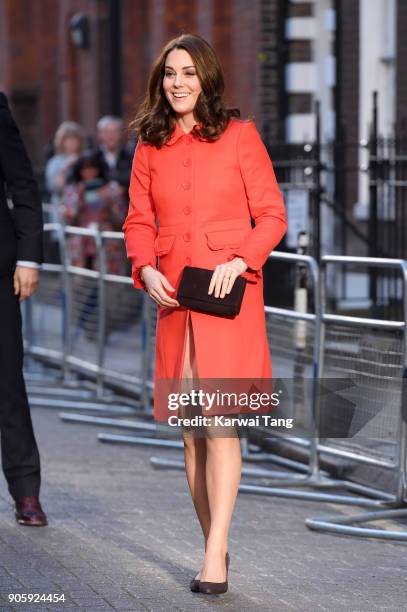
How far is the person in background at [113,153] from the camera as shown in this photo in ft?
48.4

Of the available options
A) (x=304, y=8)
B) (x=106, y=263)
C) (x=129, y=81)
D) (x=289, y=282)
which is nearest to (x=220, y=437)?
(x=289, y=282)

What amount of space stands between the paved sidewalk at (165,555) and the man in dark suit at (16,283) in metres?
0.27

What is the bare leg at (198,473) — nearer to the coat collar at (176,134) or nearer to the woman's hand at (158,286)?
the woman's hand at (158,286)

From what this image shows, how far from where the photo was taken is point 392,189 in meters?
14.2

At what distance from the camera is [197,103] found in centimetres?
561

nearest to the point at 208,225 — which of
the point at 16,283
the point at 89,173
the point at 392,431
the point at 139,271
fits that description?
the point at 139,271

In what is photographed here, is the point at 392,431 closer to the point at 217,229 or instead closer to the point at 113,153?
the point at 217,229

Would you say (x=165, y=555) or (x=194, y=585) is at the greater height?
(x=194, y=585)

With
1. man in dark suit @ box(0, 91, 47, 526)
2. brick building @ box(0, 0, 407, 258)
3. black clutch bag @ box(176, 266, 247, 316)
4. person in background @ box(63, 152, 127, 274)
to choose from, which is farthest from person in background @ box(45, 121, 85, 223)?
black clutch bag @ box(176, 266, 247, 316)

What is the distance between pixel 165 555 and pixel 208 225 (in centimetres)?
151

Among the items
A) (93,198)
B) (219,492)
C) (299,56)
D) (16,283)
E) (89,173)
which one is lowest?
(219,492)

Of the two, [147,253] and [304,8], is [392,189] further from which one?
[147,253]

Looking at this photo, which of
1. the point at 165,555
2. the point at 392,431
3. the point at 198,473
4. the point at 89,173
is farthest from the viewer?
the point at 89,173

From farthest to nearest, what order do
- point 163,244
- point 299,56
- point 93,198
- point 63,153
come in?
point 299,56 → point 63,153 → point 93,198 → point 163,244
